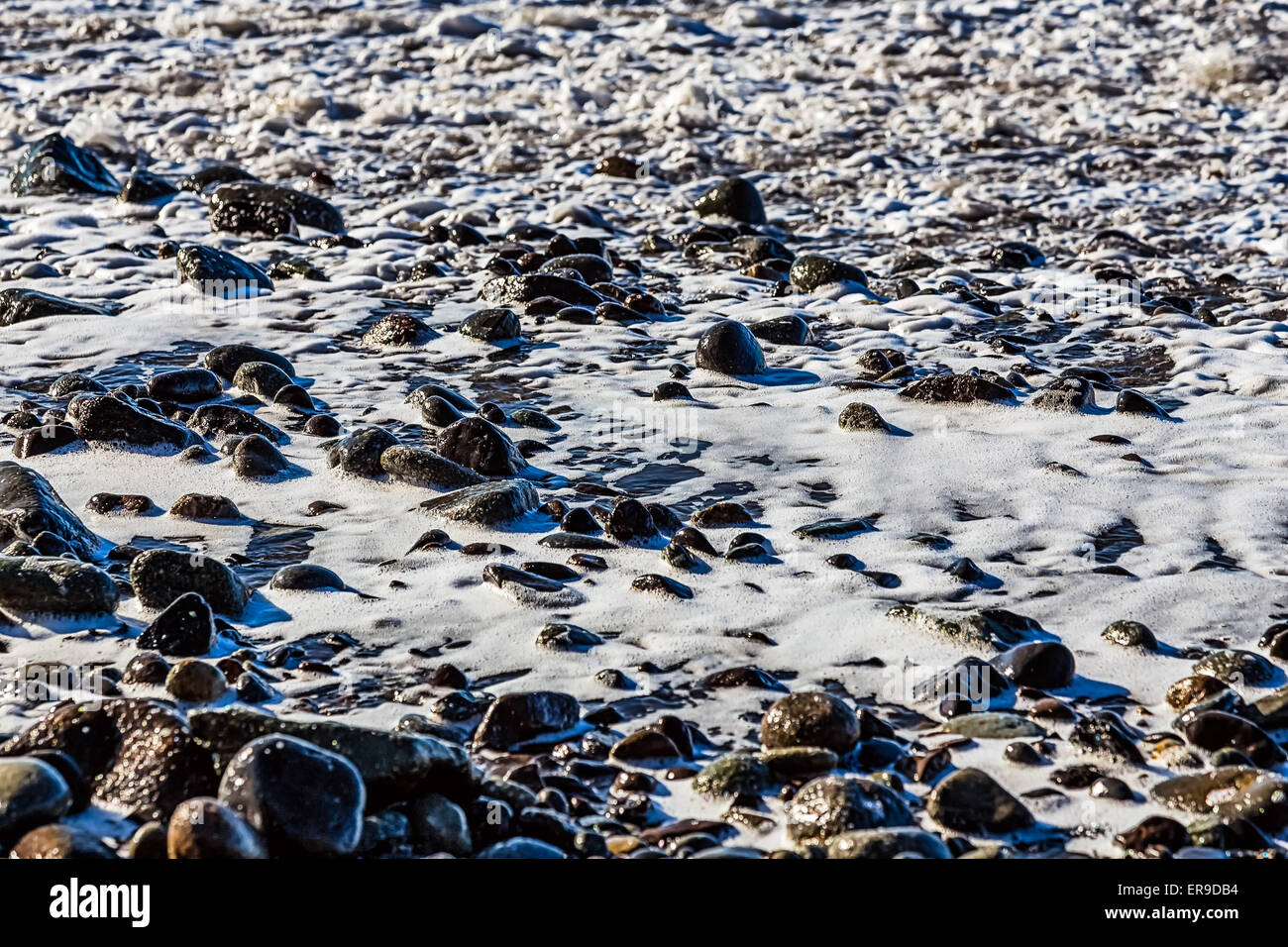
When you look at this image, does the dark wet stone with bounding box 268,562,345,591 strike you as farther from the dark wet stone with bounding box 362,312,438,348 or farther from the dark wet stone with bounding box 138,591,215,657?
the dark wet stone with bounding box 362,312,438,348

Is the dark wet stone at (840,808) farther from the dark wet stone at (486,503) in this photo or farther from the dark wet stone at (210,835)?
the dark wet stone at (486,503)

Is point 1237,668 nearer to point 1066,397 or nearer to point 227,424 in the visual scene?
point 1066,397

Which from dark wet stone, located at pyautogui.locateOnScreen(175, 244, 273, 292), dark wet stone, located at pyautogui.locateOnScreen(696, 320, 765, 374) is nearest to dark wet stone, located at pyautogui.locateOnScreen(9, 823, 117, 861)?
dark wet stone, located at pyautogui.locateOnScreen(696, 320, 765, 374)

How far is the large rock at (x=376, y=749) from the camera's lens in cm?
214

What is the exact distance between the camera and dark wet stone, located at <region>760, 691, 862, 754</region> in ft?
7.63

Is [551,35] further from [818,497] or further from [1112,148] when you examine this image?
[818,497]

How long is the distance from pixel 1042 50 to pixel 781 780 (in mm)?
8271

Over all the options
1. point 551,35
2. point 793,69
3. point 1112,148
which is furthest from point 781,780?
point 551,35

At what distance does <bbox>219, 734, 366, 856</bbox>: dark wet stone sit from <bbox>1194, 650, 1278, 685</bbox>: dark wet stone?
1.60 m

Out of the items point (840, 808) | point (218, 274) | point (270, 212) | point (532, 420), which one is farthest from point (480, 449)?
point (270, 212)

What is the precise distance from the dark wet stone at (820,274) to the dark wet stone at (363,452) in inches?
90.1

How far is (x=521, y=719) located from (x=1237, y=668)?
1.36 m

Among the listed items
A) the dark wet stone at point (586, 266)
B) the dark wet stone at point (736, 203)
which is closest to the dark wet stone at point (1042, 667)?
the dark wet stone at point (586, 266)
